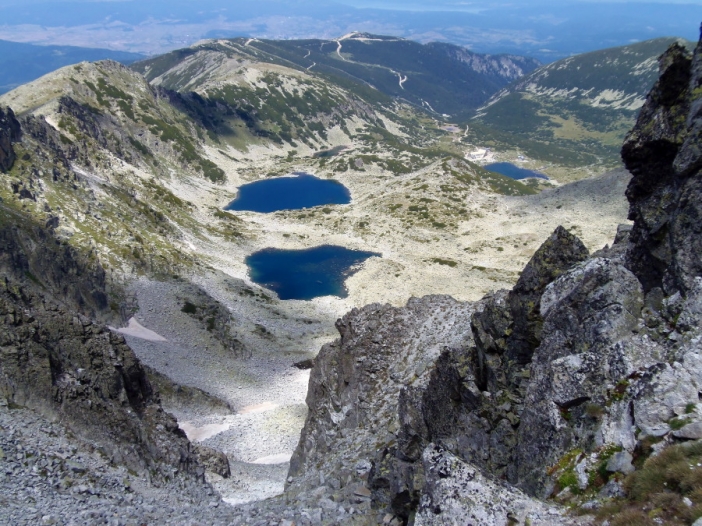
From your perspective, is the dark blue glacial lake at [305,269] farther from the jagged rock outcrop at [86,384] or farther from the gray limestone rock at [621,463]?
the gray limestone rock at [621,463]

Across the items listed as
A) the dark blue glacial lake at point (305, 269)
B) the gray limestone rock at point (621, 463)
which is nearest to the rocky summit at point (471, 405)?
the gray limestone rock at point (621, 463)

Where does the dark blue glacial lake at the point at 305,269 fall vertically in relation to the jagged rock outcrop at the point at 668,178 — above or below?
below

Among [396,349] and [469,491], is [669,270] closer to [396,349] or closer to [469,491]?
[469,491]

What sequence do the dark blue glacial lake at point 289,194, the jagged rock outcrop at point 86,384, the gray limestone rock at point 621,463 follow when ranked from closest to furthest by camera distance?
1. the gray limestone rock at point 621,463
2. the jagged rock outcrop at point 86,384
3. the dark blue glacial lake at point 289,194

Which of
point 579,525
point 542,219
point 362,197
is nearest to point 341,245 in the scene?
point 362,197

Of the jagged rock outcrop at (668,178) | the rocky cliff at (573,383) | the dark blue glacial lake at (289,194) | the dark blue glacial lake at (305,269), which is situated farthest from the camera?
the dark blue glacial lake at (289,194)

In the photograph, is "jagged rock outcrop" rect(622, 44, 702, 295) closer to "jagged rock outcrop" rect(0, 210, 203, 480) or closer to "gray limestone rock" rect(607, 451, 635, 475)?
"gray limestone rock" rect(607, 451, 635, 475)

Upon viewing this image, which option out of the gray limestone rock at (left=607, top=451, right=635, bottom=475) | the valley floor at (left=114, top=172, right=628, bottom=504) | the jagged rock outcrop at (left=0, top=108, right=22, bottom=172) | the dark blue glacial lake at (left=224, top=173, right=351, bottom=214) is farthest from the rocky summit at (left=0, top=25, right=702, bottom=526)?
the dark blue glacial lake at (left=224, top=173, right=351, bottom=214)
